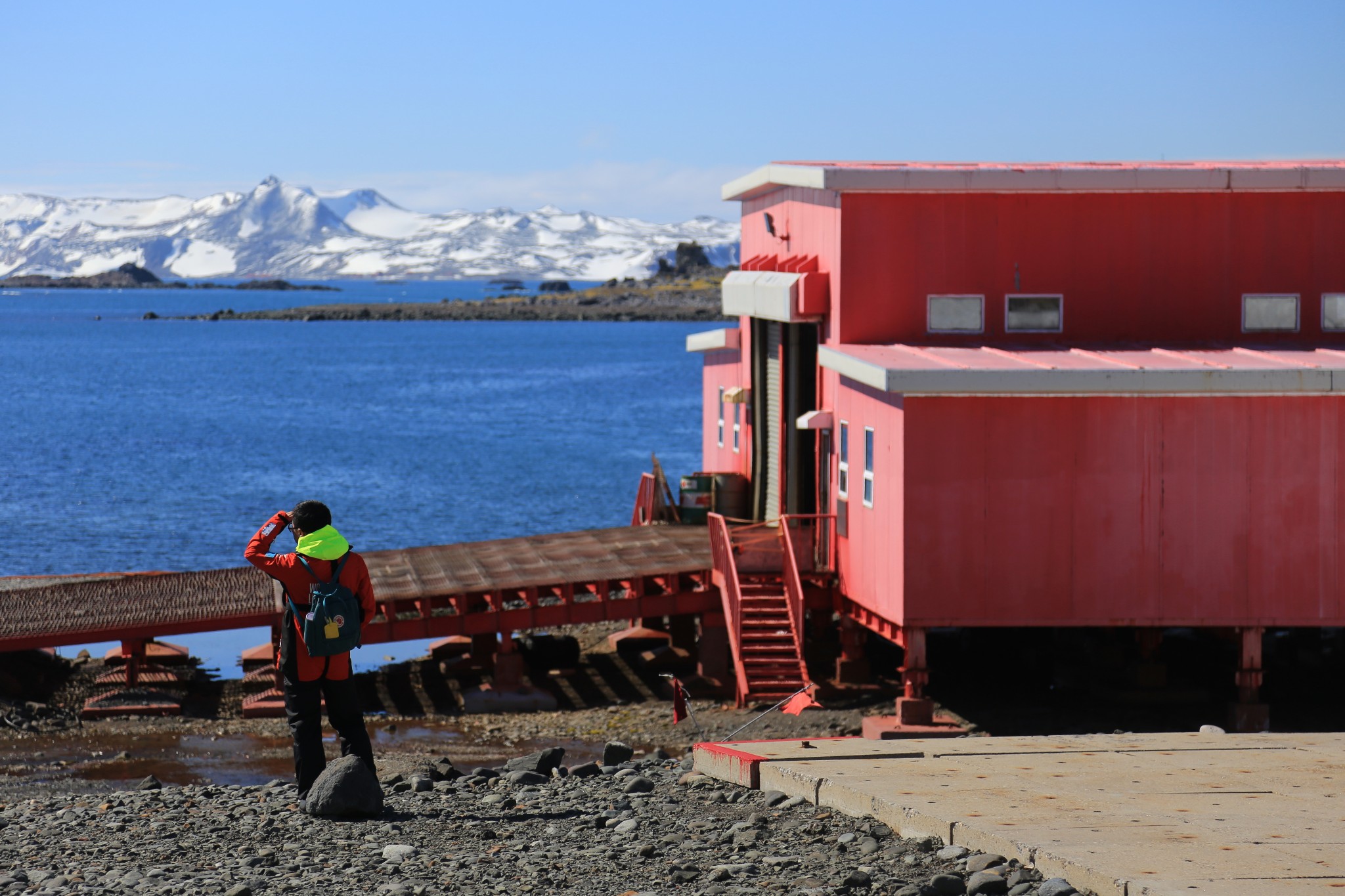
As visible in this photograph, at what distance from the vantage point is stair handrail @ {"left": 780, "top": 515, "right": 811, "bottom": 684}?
62.3 feet

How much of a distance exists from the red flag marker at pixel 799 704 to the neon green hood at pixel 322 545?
754 centimetres

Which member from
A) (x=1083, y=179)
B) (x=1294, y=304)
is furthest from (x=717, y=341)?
(x=1294, y=304)

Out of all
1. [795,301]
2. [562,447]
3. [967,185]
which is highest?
[967,185]

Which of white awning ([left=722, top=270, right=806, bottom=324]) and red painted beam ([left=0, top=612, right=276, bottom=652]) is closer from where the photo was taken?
white awning ([left=722, top=270, right=806, bottom=324])

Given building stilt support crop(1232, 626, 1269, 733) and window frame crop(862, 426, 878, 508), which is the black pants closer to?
window frame crop(862, 426, 878, 508)

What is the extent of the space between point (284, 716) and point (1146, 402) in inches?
447

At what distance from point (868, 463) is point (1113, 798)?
898cm

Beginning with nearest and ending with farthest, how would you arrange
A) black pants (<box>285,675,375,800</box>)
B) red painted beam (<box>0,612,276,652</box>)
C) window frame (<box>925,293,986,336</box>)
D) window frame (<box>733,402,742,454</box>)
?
black pants (<box>285,675,375,800</box>), window frame (<box>925,293,986,336</box>), red painted beam (<box>0,612,276,652</box>), window frame (<box>733,402,742,454</box>)

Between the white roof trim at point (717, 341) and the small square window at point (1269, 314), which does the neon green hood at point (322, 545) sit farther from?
the white roof trim at point (717, 341)

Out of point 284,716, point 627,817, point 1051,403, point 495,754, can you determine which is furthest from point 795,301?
point 627,817

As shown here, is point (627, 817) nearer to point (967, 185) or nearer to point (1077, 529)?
point (1077, 529)

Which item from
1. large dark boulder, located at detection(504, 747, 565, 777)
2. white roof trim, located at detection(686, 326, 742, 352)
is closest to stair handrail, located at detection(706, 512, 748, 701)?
white roof trim, located at detection(686, 326, 742, 352)

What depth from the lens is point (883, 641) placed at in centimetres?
2261

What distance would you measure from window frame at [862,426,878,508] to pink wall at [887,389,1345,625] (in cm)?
132
